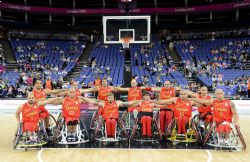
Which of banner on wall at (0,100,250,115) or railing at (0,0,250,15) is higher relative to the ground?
railing at (0,0,250,15)

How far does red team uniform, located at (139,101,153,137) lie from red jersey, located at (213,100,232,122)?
5.27ft

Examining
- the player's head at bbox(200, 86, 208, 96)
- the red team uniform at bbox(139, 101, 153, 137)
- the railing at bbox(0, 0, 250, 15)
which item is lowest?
the red team uniform at bbox(139, 101, 153, 137)

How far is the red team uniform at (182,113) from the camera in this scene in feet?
28.4

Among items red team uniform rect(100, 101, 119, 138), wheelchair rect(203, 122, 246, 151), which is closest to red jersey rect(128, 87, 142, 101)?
red team uniform rect(100, 101, 119, 138)

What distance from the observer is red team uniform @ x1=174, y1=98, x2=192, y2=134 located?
865cm

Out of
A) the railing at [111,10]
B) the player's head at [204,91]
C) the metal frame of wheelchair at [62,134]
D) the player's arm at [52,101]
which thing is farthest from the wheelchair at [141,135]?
the railing at [111,10]

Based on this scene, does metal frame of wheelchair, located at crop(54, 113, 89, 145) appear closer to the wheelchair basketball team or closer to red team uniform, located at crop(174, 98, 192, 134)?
the wheelchair basketball team

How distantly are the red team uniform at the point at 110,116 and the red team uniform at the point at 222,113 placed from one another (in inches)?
96.7

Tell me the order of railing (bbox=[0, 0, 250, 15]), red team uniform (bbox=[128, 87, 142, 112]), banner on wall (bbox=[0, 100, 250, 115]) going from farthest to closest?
1. railing (bbox=[0, 0, 250, 15])
2. banner on wall (bbox=[0, 100, 250, 115])
3. red team uniform (bbox=[128, 87, 142, 112])

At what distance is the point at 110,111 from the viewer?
8.77m

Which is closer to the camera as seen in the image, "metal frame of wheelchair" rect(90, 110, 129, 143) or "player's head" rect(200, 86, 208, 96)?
"metal frame of wheelchair" rect(90, 110, 129, 143)

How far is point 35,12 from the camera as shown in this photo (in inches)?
1249

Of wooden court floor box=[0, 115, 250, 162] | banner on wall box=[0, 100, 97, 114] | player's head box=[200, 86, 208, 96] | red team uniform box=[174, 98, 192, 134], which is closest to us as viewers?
wooden court floor box=[0, 115, 250, 162]

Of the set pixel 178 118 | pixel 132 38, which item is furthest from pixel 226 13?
pixel 178 118
